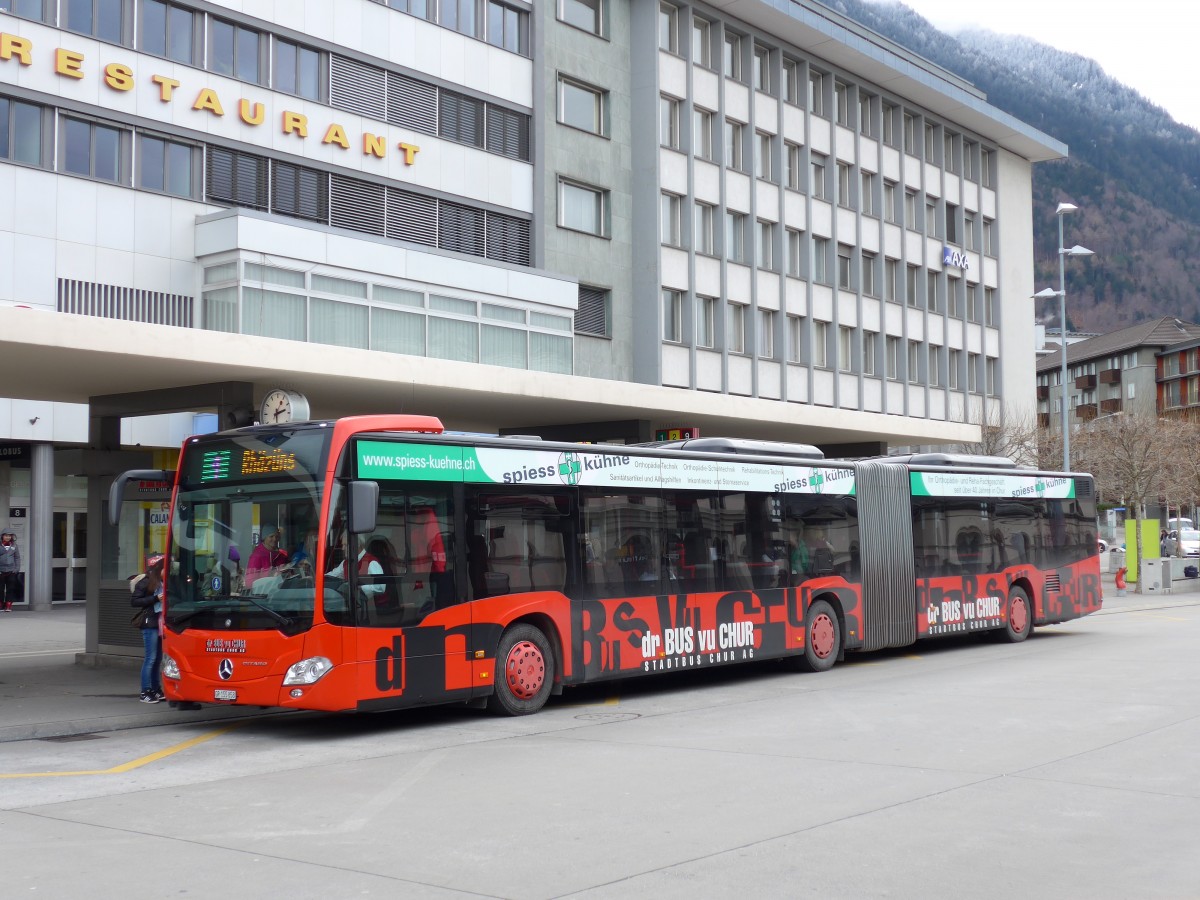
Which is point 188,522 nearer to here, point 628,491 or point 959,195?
point 628,491

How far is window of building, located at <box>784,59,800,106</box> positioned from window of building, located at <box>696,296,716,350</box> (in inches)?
338

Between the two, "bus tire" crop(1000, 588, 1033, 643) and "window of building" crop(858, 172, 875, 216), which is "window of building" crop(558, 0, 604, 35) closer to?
"window of building" crop(858, 172, 875, 216)

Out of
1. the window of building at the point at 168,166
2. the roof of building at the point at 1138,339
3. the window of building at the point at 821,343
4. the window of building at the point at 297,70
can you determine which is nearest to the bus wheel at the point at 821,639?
the window of building at the point at 168,166

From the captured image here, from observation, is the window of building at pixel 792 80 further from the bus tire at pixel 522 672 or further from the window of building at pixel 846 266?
the bus tire at pixel 522 672

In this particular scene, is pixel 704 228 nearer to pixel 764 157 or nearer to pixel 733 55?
pixel 764 157

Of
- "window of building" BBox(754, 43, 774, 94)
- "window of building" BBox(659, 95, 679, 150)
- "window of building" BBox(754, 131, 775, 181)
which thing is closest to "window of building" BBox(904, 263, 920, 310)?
"window of building" BBox(754, 131, 775, 181)

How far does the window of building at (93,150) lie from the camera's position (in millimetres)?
28625

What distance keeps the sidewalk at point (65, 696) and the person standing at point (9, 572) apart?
20.1 feet

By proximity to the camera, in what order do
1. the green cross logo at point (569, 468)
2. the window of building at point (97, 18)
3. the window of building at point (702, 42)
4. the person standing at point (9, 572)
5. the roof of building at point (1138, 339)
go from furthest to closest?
the roof of building at point (1138, 339) < the window of building at point (702, 42) < the person standing at point (9, 572) < the window of building at point (97, 18) < the green cross logo at point (569, 468)

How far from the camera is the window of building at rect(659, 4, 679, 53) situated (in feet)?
140

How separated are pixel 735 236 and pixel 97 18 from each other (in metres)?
22.0

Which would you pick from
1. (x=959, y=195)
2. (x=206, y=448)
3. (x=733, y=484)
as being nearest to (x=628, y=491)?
(x=733, y=484)

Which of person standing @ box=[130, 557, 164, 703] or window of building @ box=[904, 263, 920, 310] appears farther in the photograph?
window of building @ box=[904, 263, 920, 310]

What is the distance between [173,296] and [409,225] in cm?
680
